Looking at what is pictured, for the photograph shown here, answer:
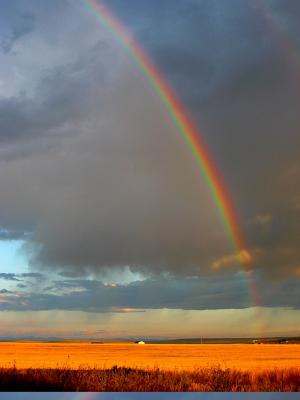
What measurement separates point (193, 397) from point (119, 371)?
26.6 feet

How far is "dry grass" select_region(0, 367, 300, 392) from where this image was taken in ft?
124

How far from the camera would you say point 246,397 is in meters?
34.0

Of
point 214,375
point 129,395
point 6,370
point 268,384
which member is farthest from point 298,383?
point 6,370

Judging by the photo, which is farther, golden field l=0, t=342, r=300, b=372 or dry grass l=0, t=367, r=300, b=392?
golden field l=0, t=342, r=300, b=372

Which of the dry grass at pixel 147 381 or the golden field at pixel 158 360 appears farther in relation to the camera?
the golden field at pixel 158 360

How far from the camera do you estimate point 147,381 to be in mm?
39156

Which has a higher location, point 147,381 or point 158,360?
point 158,360

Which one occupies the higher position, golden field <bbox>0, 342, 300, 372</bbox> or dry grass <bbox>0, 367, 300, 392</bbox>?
golden field <bbox>0, 342, 300, 372</bbox>

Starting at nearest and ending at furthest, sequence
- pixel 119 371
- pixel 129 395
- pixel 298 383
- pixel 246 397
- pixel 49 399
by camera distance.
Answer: pixel 49 399, pixel 246 397, pixel 129 395, pixel 298 383, pixel 119 371

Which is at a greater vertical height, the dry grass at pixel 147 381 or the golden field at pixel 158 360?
the golden field at pixel 158 360

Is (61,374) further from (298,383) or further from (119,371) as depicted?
(298,383)

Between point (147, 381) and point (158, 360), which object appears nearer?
point (147, 381)

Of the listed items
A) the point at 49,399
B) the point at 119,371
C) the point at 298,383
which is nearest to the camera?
the point at 49,399

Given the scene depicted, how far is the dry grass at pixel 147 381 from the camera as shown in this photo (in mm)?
37844
